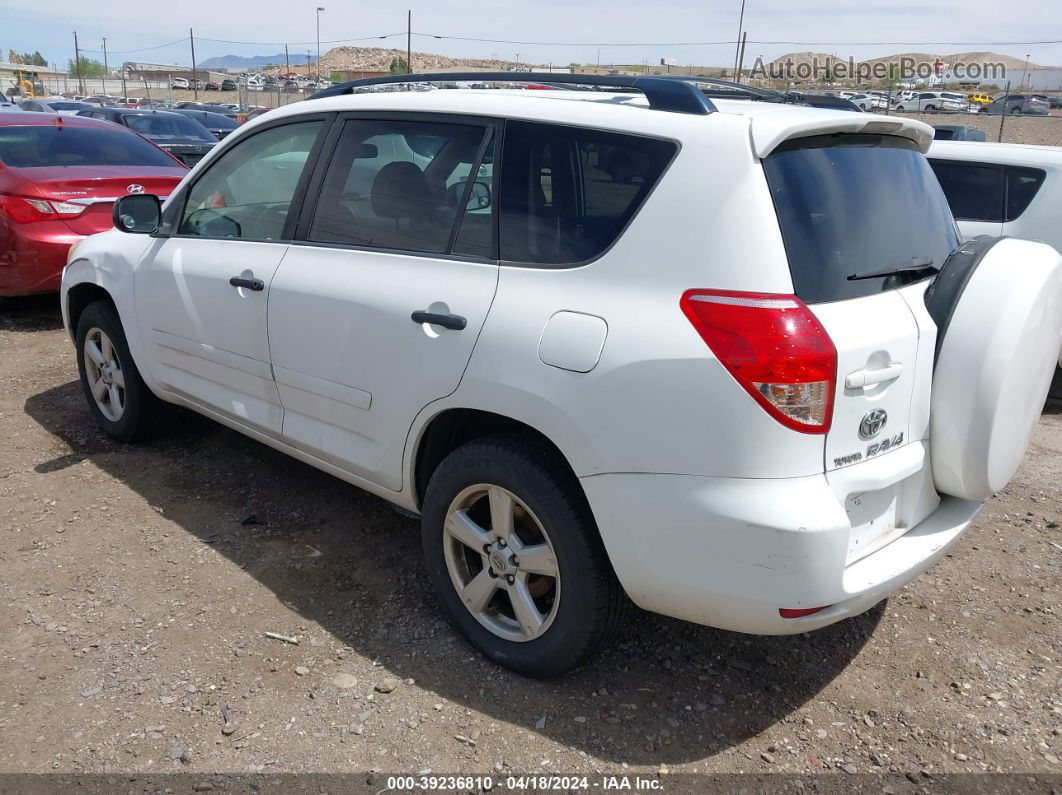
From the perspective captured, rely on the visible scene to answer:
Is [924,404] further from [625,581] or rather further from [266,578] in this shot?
[266,578]

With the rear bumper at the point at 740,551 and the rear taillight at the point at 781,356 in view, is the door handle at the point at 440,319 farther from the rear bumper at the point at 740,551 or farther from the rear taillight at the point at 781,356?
the rear taillight at the point at 781,356

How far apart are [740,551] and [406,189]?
179 cm

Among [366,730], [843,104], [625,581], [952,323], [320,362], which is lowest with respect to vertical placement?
[366,730]

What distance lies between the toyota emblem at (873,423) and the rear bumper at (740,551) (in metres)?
0.21

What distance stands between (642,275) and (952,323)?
96cm

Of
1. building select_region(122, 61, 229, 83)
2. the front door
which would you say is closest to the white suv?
the front door

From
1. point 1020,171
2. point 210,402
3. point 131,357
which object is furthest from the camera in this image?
point 1020,171

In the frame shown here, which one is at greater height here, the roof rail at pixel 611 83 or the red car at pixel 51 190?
the roof rail at pixel 611 83

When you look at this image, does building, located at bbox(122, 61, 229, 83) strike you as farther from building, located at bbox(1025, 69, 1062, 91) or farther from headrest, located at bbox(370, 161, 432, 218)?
headrest, located at bbox(370, 161, 432, 218)

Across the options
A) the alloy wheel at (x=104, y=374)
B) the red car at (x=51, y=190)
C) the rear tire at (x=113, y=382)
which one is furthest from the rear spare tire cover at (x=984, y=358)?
the red car at (x=51, y=190)

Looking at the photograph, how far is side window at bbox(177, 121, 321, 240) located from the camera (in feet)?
12.1

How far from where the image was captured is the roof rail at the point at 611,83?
2.60 metres

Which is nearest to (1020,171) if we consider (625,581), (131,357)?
(625,581)

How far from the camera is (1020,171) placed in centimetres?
674
